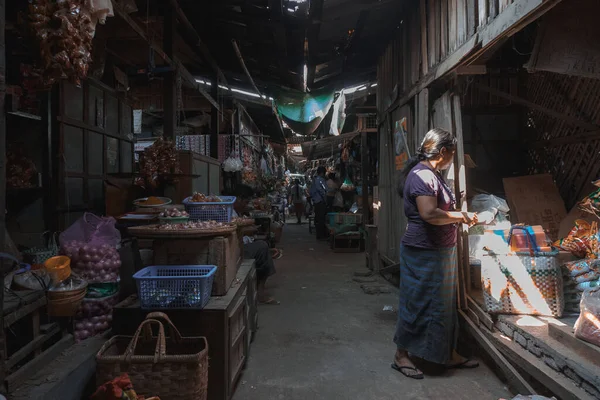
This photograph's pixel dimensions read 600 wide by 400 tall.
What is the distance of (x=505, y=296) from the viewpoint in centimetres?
359

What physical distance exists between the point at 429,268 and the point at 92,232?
132 inches

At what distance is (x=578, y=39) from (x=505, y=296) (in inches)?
94.5

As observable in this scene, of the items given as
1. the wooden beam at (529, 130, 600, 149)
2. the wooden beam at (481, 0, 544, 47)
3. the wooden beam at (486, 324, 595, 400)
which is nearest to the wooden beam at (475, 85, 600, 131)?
the wooden beam at (529, 130, 600, 149)

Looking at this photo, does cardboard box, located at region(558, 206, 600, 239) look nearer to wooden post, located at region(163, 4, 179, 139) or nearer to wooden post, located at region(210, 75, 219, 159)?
wooden post, located at region(163, 4, 179, 139)

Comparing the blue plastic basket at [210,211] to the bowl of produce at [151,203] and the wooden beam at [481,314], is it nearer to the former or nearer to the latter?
the bowl of produce at [151,203]

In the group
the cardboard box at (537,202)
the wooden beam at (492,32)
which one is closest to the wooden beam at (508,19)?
the wooden beam at (492,32)

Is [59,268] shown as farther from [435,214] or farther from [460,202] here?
[460,202]

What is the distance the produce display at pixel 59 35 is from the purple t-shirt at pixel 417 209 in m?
2.89

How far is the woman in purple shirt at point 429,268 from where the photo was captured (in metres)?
3.50

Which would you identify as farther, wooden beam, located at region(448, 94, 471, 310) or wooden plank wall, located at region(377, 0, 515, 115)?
wooden beam, located at region(448, 94, 471, 310)

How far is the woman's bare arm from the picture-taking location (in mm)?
3322

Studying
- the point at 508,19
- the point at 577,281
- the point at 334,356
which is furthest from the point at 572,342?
the point at 508,19

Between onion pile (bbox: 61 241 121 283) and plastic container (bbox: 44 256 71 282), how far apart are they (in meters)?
0.22

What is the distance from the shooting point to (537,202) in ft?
19.1
